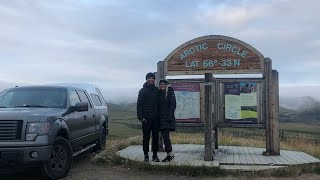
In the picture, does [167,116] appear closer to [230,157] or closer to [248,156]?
[230,157]

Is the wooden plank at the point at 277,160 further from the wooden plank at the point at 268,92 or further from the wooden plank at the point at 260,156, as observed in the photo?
the wooden plank at the point at 268,92

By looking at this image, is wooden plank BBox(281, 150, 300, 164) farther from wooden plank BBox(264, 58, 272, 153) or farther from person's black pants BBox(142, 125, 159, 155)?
person's black pants BBox(142, 125, 159, 155)

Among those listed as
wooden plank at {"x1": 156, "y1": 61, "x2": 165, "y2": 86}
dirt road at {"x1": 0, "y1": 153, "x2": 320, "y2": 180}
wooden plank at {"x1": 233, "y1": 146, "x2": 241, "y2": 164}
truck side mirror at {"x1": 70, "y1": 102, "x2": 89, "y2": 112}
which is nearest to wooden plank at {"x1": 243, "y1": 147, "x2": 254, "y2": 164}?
wooden plank at {"x1": 233, "y1": 146, "x2": 241, "y2": 164}

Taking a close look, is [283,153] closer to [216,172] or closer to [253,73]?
[253,73]

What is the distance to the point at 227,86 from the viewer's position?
1158 cm

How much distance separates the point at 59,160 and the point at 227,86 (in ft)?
16.7

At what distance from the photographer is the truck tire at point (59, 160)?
825 centimetres

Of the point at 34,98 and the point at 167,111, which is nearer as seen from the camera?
the point at 34,98

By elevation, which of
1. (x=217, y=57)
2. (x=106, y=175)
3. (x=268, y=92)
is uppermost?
(x=217, y=57)

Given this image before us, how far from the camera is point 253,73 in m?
11.2

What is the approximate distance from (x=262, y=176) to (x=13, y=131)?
5.05 meters

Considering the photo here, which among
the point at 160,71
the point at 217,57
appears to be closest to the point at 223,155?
the point at 217,57

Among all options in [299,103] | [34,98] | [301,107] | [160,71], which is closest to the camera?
[34,98]

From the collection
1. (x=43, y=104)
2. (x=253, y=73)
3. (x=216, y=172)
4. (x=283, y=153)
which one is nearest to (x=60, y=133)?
(x=43, y=104)
